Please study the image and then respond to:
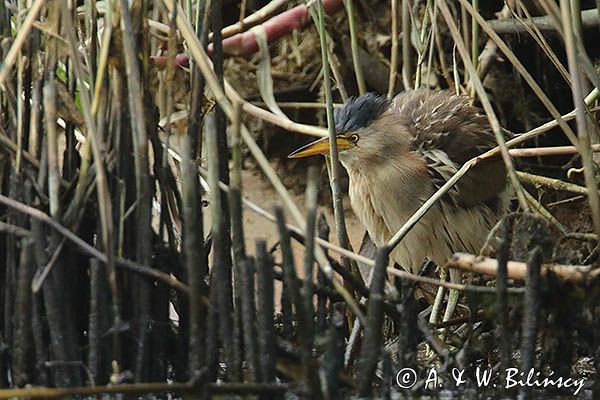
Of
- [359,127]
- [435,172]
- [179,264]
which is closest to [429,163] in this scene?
[435,172]

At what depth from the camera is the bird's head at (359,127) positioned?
11.6 feet

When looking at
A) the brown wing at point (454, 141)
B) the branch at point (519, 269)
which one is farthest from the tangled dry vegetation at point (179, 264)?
the brown wing at point (454, 141)

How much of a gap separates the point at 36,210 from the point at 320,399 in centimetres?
69

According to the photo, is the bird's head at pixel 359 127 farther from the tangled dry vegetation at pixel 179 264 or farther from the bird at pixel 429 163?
the tangled dry vegetation at pixel 179 264

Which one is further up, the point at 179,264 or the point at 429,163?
the point at 429,163

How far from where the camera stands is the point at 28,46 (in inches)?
95.0

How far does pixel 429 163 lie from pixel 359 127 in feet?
0.83

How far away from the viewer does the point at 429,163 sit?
3574 millimetres

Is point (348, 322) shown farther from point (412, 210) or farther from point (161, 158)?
point (161, 158)


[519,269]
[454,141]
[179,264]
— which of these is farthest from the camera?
[454,141]

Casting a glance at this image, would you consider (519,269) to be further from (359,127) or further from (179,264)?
(359,127)

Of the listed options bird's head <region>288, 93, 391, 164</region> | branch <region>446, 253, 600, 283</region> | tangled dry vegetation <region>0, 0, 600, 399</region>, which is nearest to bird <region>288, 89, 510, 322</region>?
bird's head <region>288, 93, 391, 164</region>

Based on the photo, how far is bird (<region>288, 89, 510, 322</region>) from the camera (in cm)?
354

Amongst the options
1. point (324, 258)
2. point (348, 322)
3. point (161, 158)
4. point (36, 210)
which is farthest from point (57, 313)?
point (348, 322)
